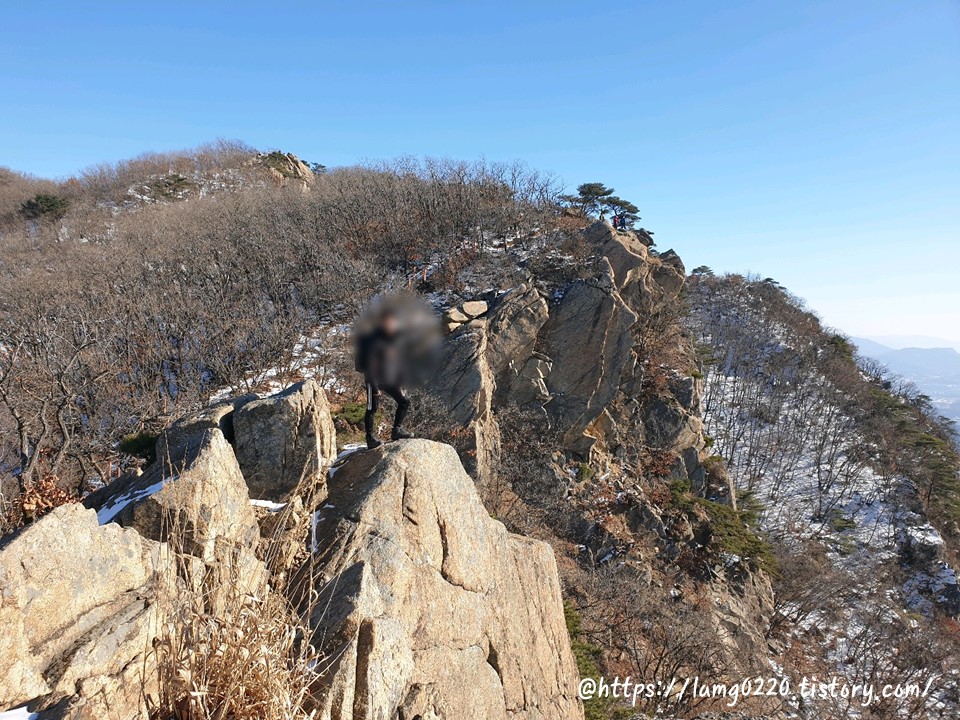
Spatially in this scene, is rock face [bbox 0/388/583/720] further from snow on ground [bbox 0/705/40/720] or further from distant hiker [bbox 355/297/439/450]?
distant hiker [bbox 355/297/439/450]

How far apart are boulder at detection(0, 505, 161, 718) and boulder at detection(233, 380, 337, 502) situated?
6.75 ft

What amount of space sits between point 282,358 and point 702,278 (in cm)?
6277

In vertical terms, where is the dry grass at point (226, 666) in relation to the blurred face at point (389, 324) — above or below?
below

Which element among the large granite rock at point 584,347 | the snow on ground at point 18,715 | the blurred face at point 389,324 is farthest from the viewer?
the large granite rock at point 584,347

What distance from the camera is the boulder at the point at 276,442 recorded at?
515 centimetres

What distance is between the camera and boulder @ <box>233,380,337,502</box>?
16.9 ft

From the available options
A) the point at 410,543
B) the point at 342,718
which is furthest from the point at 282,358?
the point at 342,718

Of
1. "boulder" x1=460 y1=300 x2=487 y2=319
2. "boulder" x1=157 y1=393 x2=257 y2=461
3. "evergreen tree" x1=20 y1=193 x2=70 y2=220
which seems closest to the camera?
"boulder" x1=157 y1=393 x2=257 y2=461

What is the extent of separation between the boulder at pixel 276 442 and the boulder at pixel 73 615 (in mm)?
2057

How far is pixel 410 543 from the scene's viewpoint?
4.41 meters

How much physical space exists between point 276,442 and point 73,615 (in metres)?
2.68

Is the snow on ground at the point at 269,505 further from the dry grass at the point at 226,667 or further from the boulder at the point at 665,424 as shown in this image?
the boulder at the point at 665,424

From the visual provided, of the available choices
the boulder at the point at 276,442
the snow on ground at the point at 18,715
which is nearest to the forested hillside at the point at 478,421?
the boulder at the point at 276,442

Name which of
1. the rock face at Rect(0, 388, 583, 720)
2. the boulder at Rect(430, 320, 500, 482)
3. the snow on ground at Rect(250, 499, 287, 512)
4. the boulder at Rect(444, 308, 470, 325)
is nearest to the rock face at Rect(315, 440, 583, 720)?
the rock face at Rect(0, 388, 583, 720)
